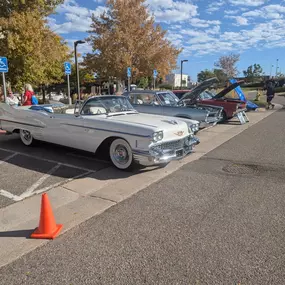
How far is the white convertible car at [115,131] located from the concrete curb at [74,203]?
39cm

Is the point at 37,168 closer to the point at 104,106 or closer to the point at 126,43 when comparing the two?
the point at 104,106

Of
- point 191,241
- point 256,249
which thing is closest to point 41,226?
point 191,241

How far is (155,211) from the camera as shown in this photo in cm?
379

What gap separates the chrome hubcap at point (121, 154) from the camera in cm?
545

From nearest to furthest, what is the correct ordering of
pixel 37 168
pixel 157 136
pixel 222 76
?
1. pixel 157 136
2. pixel 37 168
3. pixel 222 76

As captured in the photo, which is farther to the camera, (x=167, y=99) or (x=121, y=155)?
(x=167, y=99)

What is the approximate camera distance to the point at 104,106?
6.16 m

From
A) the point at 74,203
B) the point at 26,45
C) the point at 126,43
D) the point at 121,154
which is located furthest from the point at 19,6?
the point at 74,203

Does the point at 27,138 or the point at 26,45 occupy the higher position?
the point at 26,45

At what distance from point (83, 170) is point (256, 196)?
3.28 metres

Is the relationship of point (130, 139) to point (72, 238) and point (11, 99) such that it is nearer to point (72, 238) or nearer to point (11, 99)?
point (72, 238)

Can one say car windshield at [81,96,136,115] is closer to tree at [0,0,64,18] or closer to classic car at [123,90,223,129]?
classic car at [123,90,223,129]

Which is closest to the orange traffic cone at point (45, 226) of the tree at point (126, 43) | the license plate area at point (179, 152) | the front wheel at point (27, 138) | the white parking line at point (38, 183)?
the white parking line at point (38, 183)

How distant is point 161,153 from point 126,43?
779 inches
